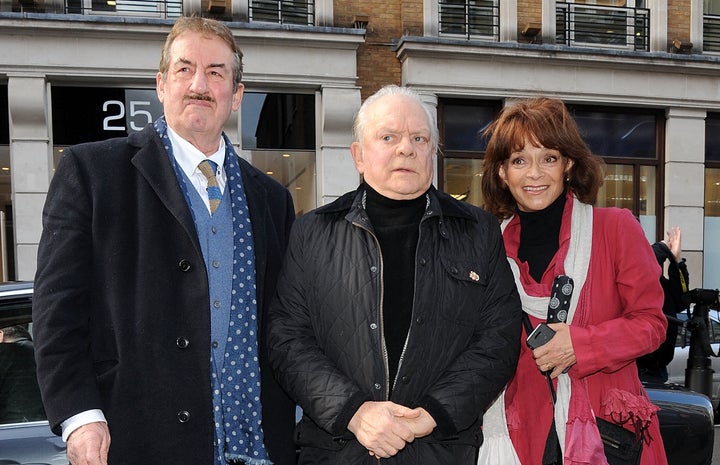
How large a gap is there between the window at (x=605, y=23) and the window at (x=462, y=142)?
212 centimetres

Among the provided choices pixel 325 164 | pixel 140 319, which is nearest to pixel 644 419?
pixel 140 319

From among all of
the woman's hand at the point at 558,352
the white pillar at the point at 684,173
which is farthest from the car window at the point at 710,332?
the woman's hand at the point at 558,352

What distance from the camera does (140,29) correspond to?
10.2m

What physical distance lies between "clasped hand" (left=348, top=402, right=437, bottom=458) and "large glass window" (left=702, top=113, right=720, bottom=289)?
1252cm

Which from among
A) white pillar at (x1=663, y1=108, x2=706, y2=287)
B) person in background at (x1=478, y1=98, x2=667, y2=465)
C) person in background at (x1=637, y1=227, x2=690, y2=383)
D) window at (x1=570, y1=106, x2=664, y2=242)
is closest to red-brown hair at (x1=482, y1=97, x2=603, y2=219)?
person in background at (x1=478, y1=98, x2=667, y2=465)

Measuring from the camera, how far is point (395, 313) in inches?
91.5

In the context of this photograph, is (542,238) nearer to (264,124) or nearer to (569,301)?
(569,301)

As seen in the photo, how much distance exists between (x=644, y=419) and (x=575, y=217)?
0.80m

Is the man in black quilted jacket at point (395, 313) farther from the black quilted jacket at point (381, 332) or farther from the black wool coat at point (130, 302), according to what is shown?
the black wool coat at point (130, 302)

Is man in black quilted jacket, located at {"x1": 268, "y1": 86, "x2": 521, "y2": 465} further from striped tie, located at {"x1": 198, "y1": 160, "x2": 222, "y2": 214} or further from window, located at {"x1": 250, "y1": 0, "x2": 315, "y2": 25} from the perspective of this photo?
window, located at {"x1": 250, "y1": 0, "x2": 315, "y2": 25}

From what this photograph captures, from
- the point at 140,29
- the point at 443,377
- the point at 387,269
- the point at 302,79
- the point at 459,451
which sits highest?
the point at 140,29

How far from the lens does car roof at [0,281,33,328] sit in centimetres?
282

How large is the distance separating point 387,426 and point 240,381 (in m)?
0.56

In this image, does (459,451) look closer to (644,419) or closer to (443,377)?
(443,377)
